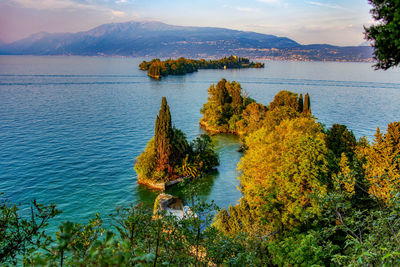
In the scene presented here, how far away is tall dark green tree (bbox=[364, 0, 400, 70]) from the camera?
643 cm

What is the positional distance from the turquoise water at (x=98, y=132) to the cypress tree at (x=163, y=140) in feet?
13.7

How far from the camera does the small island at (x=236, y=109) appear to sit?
176 ft

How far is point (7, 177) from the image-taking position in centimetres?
3550

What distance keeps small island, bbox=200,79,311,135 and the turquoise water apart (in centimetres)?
385

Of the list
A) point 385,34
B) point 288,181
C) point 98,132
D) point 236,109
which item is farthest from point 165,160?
point 236,109

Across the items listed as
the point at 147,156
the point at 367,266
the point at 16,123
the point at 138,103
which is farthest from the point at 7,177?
the point at 138,103

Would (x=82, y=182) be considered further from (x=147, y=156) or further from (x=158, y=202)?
(x=158, y=202)

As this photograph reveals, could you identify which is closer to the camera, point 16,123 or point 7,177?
point 7,177

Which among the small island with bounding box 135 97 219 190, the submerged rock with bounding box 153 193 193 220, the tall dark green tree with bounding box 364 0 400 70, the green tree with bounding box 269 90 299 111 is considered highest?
the tall dark green tree with bounding box 364 0 400 70

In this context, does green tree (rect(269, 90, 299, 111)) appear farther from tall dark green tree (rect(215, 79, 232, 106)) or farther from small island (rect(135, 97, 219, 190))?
small island (rect(135, 97, 219, 190))

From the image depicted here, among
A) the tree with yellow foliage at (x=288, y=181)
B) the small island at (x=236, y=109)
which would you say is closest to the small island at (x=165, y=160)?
the tree with yellow foliage at (x=288, y=181)

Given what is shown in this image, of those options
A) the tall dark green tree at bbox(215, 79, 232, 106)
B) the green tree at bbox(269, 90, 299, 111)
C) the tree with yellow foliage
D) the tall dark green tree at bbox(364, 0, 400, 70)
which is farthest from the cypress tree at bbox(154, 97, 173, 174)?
the tall dark green tree at bbox(215, 79, 232, 106)

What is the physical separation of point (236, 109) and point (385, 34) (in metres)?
56.8

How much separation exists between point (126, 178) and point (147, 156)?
16.9 ft
